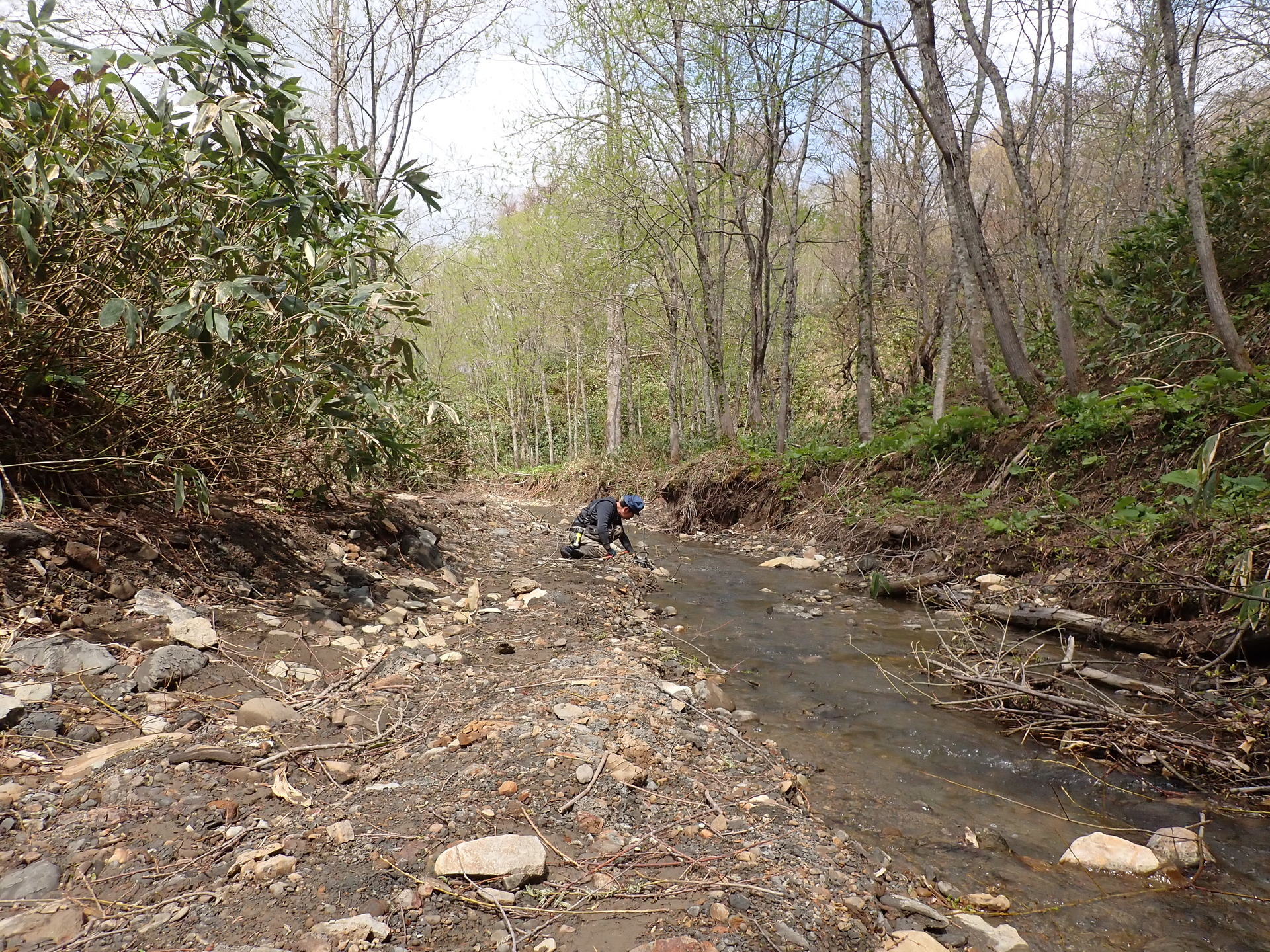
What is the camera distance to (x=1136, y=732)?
3471mm

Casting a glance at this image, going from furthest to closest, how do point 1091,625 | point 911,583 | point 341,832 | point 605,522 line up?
point 605,522 < point 911,583 < point 1091,625 < point 341,832

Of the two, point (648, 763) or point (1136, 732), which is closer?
point (648, 763)

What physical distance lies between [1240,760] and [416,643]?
4.55 m

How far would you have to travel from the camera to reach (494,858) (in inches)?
81.7

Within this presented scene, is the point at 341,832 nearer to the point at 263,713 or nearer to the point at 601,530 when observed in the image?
the point at 263,713

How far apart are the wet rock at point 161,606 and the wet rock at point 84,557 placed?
238 millimetres

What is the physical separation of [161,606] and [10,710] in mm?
1144

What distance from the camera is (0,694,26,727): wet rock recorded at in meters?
2.52

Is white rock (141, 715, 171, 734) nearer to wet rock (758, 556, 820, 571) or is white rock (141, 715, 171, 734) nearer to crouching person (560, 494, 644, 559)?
crouching person (560, 494, 644, 559)

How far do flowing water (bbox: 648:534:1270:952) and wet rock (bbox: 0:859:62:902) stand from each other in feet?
9.17

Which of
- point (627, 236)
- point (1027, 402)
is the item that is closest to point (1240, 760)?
point (1027, 402)

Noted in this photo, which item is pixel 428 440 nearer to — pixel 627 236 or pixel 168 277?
pixel 168 277

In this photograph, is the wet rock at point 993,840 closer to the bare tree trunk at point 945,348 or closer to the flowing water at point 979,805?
the flowing water at point 979,805

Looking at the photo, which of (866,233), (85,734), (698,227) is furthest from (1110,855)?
Result: (698,227)
